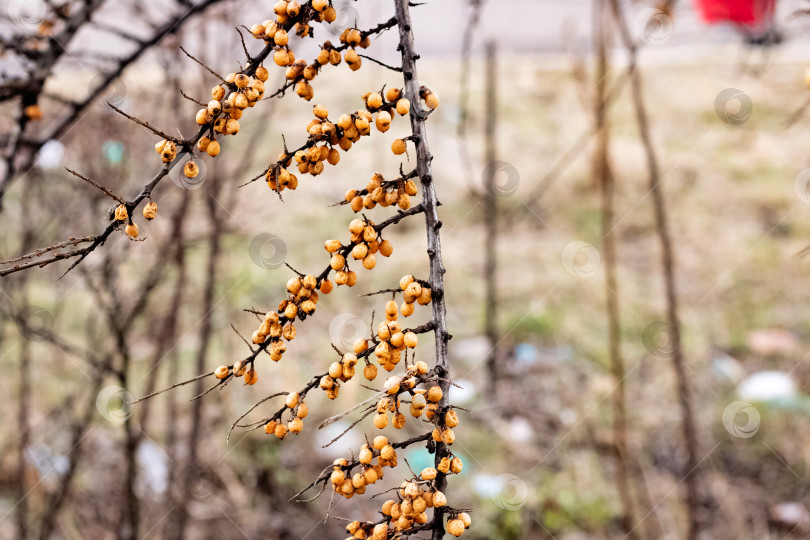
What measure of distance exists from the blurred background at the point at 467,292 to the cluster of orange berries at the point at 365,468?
2.53 ft

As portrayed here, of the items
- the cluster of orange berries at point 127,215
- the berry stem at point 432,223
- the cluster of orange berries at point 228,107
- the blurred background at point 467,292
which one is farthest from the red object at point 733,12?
the cluster of orange berries at point 127,215

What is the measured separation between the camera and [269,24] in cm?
74

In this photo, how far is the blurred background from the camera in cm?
223

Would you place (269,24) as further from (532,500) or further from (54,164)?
(54,164)

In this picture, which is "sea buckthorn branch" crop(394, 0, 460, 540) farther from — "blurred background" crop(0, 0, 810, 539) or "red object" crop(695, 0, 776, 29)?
"red object" crop(695, 0, 776, 29)

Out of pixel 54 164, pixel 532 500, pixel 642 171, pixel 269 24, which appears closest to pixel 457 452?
pixel 532 500

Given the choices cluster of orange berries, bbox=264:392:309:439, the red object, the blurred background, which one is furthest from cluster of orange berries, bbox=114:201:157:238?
the red object

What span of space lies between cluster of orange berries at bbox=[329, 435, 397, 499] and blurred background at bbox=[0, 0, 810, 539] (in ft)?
2.53

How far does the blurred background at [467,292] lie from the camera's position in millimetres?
2234

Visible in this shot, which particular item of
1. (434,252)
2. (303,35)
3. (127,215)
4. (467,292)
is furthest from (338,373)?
(467,292)

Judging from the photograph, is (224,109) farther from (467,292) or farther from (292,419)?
(467,292)

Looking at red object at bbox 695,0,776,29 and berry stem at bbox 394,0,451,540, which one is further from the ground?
red object at bbox 695,0,776,29

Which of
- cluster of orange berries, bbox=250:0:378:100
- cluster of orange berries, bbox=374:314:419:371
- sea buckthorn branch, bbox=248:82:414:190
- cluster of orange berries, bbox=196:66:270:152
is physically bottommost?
cluster of orange berries, bbox=374:314:419:371

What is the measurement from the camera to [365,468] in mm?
718
